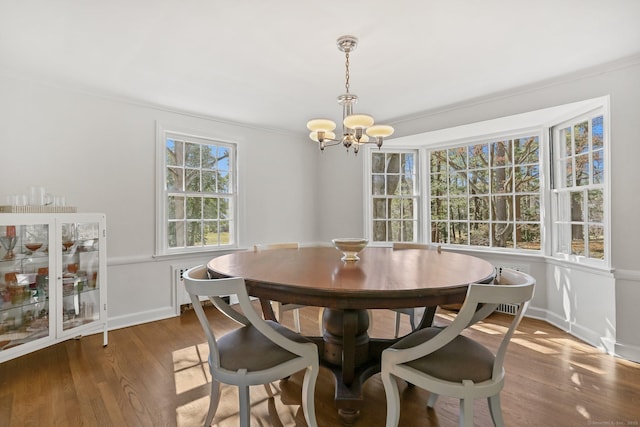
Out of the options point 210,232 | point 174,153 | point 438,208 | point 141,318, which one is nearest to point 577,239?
point 438,208

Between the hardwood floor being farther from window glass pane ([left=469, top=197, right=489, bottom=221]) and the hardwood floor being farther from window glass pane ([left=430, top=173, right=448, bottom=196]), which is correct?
window glass pane ([left=430, top=173, right=448, bottom=196])

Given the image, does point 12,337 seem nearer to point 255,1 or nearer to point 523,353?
point 255,1

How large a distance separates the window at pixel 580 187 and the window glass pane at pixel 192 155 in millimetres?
4182

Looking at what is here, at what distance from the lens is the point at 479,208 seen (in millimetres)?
4230

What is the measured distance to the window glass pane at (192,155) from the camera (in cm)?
398

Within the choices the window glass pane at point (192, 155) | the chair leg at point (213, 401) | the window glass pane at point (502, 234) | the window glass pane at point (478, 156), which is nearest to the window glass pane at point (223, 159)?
the window glass pane at point (192, 155)

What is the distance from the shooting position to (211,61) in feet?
8.59

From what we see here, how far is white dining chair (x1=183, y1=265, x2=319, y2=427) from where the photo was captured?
1416 millimetres

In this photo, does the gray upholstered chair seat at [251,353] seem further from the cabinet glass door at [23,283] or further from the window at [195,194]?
the window at [195,194]

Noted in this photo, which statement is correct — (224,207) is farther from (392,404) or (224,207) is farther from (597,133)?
(597,133)

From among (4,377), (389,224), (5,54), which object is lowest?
(4,377)

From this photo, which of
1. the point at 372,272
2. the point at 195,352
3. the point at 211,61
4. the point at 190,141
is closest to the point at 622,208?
the point at 372,272

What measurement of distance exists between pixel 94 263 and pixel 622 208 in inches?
182

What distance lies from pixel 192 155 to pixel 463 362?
3.71 meters
